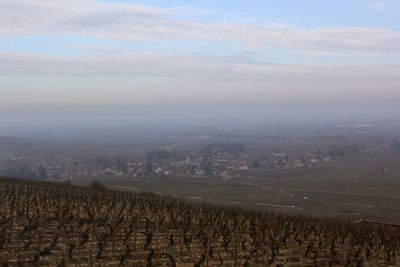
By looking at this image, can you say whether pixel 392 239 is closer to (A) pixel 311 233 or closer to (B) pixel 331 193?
(A) pixel 311 233

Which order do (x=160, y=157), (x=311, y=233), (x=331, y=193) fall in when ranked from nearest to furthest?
(x=311, y=233), (x=331, y=193), (x=160, y=157)

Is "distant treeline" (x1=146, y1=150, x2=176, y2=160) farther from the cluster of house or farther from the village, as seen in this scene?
the cluster of house

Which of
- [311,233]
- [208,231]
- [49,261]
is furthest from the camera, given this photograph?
[311,233]

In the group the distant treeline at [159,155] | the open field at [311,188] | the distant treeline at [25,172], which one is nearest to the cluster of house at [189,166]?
the distant treeline at [25,172]

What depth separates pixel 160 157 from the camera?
107 metres

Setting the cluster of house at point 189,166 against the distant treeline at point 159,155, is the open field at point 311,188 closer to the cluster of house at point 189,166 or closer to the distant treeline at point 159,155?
the cluster of house at point 189,166

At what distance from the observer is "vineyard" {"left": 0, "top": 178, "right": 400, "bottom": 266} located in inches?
600

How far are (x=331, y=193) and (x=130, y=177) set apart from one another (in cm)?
3346

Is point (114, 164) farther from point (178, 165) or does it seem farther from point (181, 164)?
point (181, 164)

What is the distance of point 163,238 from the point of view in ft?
61.9

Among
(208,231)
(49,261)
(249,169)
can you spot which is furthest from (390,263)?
(249,169)

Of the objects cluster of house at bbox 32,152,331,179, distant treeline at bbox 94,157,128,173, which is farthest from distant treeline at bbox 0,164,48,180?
distant treeline at bbox 94,157,128,173

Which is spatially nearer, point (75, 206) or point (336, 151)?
point (75, 206)

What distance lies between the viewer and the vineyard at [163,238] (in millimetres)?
15245
